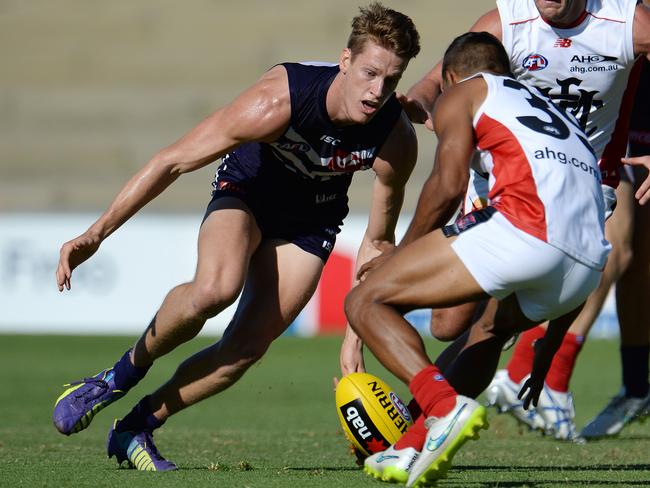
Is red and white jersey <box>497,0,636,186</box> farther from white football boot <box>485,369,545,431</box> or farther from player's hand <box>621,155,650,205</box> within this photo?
white football boot <box>485,369,545,431</box>

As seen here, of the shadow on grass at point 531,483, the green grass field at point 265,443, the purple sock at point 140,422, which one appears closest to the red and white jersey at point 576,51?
the green grass field at point 265,443

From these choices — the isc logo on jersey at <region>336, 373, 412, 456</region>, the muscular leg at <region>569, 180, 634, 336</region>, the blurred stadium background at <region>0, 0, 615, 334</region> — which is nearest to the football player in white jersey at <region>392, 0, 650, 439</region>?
the muscular leg at <region>569, 180, 634, 336</region>

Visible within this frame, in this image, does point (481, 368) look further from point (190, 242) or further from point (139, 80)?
point (139, 80)

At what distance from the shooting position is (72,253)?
5785 millimetres

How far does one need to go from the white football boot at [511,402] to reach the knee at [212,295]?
275cm

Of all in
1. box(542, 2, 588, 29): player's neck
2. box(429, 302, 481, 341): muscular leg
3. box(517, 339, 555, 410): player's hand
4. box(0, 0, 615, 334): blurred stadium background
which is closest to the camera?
box(517, 339, 555, 410): player's hand

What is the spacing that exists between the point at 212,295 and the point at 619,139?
2828 mm

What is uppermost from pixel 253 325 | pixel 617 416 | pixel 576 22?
pixel 576 22

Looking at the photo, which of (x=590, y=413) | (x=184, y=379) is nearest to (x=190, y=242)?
(x=590, y=413)

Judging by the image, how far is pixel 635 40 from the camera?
6.68 meters

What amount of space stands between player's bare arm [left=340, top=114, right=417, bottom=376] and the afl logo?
86 centimetres

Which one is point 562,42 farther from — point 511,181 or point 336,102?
point 511,181

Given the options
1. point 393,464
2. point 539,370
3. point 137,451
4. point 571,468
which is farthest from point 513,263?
point 137,451

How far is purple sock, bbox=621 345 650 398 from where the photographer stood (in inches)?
328
